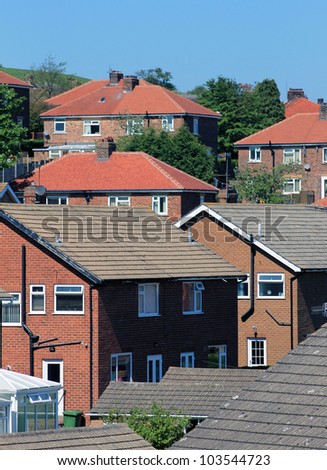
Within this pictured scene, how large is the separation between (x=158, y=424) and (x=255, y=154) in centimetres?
7846

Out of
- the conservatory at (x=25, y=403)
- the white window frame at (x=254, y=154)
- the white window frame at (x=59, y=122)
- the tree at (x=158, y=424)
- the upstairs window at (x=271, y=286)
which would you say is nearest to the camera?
the tree at (x=158, y=424)

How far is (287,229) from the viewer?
5519cm

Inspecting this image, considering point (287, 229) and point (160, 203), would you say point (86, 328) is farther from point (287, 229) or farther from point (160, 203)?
point (160, 203)

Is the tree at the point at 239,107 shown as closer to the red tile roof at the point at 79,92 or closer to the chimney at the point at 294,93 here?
the red tile roof at the point at 79,92

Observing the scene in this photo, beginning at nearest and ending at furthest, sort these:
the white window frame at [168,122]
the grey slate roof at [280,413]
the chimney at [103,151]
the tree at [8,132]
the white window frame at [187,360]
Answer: the grey slate roof at [280,413] → the white window frame at [187,360] → the chimney at [103,151] → the tree at [8,132] → the white window frame at [168,122]

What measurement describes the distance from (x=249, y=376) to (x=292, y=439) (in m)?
16.9

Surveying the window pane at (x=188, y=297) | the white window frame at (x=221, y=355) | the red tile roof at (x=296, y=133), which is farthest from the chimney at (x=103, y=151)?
the window pane at (x=188, y=297)

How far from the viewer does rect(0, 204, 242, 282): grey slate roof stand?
45562 millimetres

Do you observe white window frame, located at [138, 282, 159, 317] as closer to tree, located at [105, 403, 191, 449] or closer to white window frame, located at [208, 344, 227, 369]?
white window frame, located at [208, 344, 227, 369]

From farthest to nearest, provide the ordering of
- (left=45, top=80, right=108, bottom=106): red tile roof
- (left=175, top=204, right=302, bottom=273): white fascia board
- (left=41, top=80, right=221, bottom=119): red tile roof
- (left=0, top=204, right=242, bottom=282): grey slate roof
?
(left=45, top=80, right=108, bottom=106): red tile roof < (left=41, top=80, right=221, bottom=119): red tile roof < (left=175, top=204, right=302, bottom=273): white fascia board < (left=0, top=204, right=242, bottom=282): grey slate roof

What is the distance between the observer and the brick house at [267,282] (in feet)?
171

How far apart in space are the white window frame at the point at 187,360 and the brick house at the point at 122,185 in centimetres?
3746

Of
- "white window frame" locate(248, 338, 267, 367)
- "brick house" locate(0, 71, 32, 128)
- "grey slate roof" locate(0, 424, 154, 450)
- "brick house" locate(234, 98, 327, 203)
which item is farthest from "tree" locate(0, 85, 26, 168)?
"grey slate roof" locate(0, 424, 154, 450)

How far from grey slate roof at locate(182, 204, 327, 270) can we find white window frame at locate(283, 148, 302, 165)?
163ft
